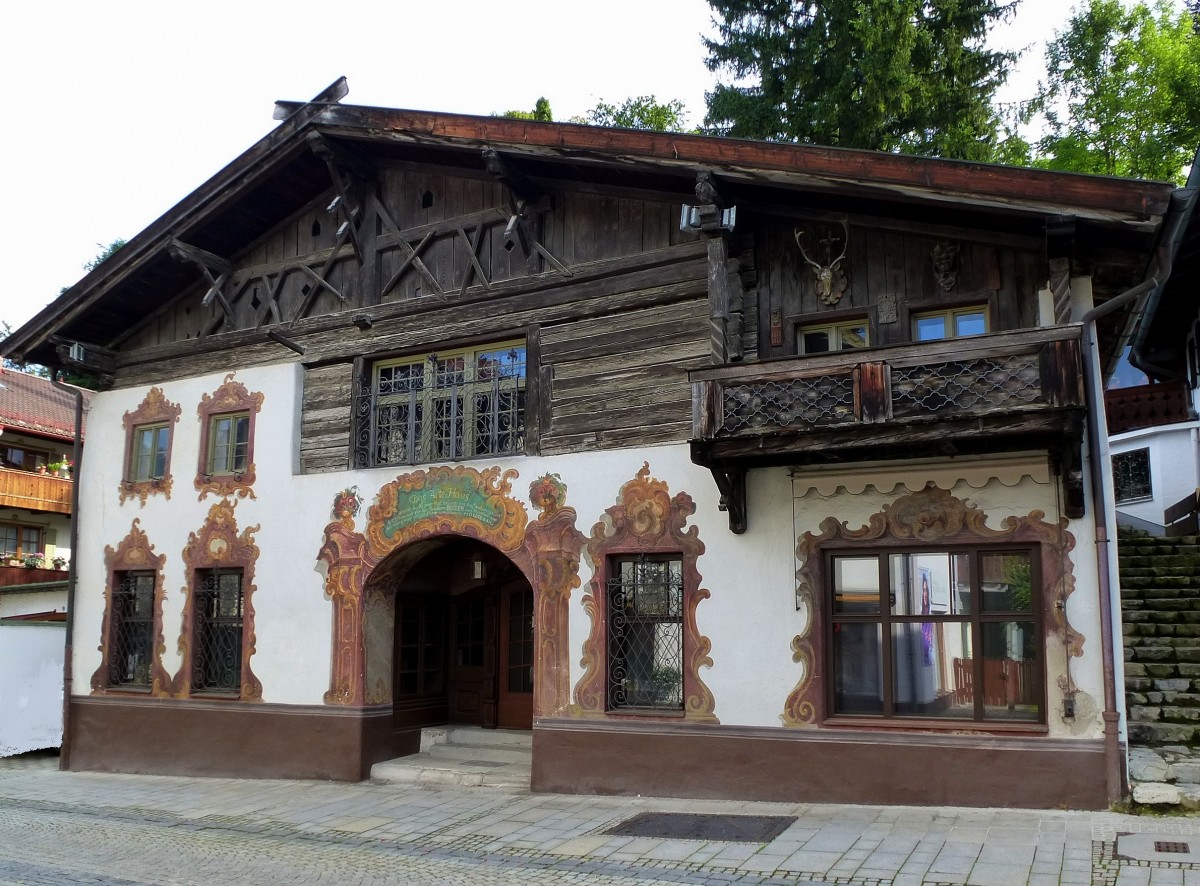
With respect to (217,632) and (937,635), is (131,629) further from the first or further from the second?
(937,635)

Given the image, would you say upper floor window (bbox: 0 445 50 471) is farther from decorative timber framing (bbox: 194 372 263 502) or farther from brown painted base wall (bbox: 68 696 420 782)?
decorative timber framing (bbox: 194 372 263 502)

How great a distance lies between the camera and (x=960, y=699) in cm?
988

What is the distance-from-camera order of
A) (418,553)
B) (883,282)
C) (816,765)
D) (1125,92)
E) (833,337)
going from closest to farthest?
(816,765)
(883,282)
(833,337)
(418,553)
(1125,92)

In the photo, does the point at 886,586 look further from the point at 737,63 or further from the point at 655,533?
the point at 737,63

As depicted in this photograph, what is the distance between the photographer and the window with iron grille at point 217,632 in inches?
564

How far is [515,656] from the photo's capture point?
48.6 ft

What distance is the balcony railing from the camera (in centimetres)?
883

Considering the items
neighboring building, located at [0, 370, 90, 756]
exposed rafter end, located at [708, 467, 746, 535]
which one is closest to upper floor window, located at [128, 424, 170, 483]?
neighboring building, located at [0, 370, 90, 756]

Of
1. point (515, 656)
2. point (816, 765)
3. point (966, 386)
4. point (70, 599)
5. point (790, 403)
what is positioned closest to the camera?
point (966, 386)

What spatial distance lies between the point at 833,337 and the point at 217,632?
9.06 metres

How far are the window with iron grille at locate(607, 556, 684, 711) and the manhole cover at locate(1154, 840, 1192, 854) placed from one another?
15.2 feet

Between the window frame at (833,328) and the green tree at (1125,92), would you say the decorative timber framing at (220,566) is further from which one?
the green tree at (1125,92)

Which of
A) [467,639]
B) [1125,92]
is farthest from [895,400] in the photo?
[1125,92]

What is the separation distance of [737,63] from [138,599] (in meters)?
15.9
